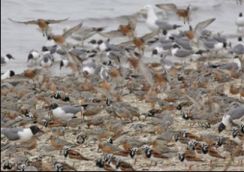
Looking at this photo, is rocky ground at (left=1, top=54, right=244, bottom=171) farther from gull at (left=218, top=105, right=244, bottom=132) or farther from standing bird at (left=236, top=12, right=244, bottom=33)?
standing bird at (left=236, top=12, right=244, bottom=33)

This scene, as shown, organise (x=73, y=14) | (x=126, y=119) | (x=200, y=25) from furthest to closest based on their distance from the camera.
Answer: (x=73, y=14) < (x=200, y=25) < (x=126, y=119)

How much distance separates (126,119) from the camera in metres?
10.3

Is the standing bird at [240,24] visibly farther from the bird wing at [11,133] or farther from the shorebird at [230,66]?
the bird wing at [11,133]

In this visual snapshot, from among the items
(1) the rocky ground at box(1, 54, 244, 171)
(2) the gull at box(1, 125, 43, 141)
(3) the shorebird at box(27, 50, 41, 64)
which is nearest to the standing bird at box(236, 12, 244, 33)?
(1) the rocky ground at box(1, 54, 244, 171)

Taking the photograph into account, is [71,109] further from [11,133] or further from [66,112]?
[11,133]

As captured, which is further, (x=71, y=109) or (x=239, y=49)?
(x=239, y=49)

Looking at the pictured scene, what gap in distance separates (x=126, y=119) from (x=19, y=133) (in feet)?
6.97

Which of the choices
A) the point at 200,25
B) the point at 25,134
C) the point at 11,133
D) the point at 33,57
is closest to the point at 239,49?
→ the point at 200,25

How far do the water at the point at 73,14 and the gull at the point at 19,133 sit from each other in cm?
709

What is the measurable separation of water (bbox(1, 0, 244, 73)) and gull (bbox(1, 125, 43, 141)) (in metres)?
7.09

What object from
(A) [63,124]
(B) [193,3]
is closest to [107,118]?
(A) [63,124]

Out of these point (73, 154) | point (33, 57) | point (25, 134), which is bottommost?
point (33, 57)

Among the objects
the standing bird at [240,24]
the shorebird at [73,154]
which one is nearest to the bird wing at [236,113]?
the shorebird at [73,154]

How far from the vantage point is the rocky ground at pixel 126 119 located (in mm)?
8375
